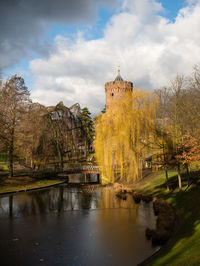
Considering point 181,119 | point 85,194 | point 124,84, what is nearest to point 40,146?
point 85,194

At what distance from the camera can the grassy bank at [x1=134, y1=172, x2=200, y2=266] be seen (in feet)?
30.4

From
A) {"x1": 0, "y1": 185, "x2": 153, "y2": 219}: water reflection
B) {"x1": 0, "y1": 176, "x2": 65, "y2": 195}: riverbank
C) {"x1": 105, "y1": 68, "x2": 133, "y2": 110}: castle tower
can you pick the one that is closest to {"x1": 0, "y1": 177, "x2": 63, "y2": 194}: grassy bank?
{"x1": 0, "y1": 176, "x2": 65, "y2": 195}: riverbank

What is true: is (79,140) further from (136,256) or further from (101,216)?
(136,256)

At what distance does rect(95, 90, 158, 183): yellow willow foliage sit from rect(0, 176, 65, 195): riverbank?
1026 centimetres

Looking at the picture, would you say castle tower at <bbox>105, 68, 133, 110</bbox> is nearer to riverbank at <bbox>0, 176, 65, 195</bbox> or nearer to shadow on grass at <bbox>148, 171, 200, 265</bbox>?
riverbank at <bbox>0, 176, 65, 195</bbox>

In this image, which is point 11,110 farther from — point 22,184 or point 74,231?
point 74,231

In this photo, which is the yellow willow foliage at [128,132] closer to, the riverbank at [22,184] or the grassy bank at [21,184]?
the riverbank at [22,184]

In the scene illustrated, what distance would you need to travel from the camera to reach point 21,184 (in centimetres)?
2934

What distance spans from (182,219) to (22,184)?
69.2 feet

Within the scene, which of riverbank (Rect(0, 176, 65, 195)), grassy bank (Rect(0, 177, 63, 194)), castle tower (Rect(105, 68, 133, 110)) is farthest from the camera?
castle tower (Rect(105, 68, 133, 110))

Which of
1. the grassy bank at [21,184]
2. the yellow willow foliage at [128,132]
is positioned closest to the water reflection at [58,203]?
the grassy bank at [21,184]

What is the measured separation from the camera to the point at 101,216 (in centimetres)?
1769

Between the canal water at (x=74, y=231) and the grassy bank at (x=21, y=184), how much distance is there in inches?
136

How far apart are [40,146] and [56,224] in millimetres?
18352
